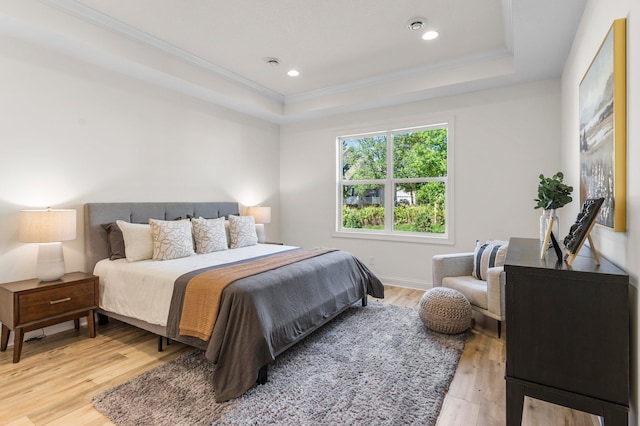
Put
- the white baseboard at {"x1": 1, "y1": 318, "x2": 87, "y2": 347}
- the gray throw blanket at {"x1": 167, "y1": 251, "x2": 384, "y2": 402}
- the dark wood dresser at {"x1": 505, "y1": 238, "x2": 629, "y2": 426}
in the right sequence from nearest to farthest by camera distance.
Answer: the dark wood dresser at {"x1": 505, "y1": 238, "x2": 629, "y2": 426}, the gray throw blanket at {"x1": 167, "y1": 251, "x2": 384, "y2": 402}, the white baseboard at {"x1": 1, "y1": 318, "x2": 87, "y2": 347}

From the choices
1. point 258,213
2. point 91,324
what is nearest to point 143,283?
point 91,324

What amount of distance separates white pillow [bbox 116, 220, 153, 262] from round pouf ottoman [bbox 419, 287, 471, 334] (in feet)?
8.66

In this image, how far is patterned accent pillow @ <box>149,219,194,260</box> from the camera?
317 cm

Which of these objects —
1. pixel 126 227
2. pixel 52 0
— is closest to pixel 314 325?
pixel 126 227

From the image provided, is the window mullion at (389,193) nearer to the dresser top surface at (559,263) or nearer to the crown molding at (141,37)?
the crown molding at (141,37)

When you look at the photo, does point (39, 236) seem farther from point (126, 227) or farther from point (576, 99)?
point (576, 99)

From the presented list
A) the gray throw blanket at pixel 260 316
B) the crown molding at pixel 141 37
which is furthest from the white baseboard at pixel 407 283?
the crown molding at pixel 141 37

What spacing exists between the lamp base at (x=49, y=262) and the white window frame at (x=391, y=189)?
336 cm

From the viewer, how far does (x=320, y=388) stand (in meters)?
2.12

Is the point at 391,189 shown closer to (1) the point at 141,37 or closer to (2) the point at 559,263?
(2) the point at 559,263

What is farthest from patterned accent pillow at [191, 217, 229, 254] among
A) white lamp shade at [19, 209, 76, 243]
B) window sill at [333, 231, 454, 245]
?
window sill at [333, 231, 454, 245]

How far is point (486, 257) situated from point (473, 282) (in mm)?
283

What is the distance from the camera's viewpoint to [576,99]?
266 centimetres

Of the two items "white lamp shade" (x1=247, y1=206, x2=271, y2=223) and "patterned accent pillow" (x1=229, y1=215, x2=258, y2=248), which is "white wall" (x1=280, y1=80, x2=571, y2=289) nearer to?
"white lamp shade" (x1=247, y1=206, x2=271, y2=223)
